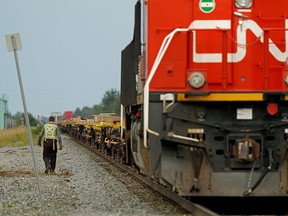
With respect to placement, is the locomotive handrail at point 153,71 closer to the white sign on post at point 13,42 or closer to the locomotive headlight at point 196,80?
the locomotive headlight at point 196,80

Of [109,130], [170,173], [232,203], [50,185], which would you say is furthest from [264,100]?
[109,130]

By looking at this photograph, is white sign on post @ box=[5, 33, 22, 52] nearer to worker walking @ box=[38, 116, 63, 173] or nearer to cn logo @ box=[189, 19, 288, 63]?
cn logo @ box=[189, 19, 288, 63]

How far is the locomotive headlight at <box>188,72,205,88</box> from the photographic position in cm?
899

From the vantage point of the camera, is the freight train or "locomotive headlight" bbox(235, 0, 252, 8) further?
"locomotive headlight" bbox(235, 0, 252, 8)

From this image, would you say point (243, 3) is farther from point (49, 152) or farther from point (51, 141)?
point (49, 152)

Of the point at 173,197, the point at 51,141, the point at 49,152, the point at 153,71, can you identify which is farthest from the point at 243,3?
the point at 49,152

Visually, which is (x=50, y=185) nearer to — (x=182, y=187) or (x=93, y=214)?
(x=93, y=214)

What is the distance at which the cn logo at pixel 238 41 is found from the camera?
9.35 meters

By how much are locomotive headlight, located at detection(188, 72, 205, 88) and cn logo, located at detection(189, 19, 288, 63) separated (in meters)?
0.41

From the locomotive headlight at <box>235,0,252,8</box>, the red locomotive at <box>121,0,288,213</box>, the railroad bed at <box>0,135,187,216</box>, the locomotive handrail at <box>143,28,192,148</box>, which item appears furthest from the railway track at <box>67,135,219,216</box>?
the locomotive headlight at <box>235,0,252,8</box>

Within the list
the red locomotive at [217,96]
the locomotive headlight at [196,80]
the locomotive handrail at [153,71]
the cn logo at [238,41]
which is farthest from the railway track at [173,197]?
the cn logo at [238,41]

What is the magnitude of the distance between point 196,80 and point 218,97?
38cm

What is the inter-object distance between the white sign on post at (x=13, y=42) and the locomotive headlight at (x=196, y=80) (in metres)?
3.63

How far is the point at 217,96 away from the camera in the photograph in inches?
354
